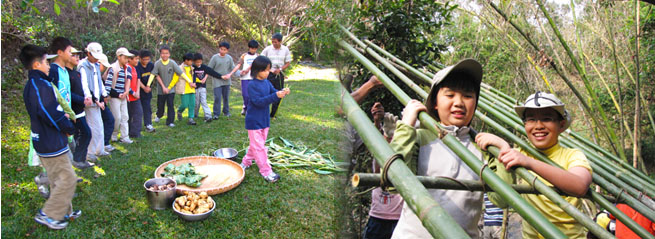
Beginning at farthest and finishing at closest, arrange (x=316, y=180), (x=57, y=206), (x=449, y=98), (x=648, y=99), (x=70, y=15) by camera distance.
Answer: (x=648, y=99) → (x=316, y=180) → (x=70, y=15) → (x=57, y=206) → (x=449, y=98)

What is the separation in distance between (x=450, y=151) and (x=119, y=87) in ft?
7.35

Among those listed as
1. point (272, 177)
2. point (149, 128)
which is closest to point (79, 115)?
point (149, 128)

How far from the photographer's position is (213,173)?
8.49 ft

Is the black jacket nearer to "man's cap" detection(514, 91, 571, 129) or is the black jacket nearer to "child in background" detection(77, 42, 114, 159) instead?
"child in background" detection(77, 42, 114, 159)

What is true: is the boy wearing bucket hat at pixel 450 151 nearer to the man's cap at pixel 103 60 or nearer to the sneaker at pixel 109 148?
the man's cap at pixel 103 60

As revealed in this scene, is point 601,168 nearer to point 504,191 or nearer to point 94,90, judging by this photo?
point 504,191

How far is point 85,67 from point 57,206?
677 mm

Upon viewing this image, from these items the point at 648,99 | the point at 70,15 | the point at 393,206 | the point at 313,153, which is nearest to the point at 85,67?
the point at 70,15

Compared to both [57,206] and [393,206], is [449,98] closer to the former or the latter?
[393,206]

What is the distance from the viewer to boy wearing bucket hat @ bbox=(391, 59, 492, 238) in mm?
1158

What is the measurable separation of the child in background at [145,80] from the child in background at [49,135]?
59 centimetres

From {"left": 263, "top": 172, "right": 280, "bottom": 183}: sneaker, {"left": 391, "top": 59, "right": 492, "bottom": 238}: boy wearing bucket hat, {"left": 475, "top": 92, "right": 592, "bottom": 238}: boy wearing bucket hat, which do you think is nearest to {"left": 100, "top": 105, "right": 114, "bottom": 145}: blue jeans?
{"left": 263, "top": 172, "right": 280, "bottom": 183}: sneaker

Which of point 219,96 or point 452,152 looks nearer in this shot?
point 452,152

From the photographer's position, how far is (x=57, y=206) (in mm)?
1749
